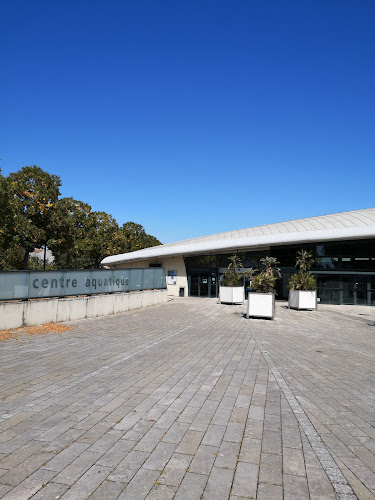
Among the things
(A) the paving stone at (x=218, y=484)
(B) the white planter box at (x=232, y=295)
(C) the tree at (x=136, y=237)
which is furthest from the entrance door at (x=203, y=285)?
(A) the paving stone at (x=218, y=484)

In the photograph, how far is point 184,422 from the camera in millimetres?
4492

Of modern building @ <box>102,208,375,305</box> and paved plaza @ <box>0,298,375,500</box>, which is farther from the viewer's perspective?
modern building @ <box>102,208,375,305</box>

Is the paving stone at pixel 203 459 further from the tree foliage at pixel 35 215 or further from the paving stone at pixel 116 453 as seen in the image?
the tree foliage at pixel 35 215

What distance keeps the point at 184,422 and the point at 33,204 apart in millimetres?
30031

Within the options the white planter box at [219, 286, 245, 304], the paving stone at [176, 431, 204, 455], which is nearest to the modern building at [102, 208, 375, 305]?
the white planter box at [219, 286, 245, 304]

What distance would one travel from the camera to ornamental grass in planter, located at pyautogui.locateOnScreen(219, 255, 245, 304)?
75.9 ft

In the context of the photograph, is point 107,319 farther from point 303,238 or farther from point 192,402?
point 303,238

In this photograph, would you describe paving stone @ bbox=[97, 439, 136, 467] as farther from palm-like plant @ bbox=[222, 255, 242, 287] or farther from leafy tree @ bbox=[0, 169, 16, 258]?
leafy tree @ bbox=[0, 169, 16, 258]

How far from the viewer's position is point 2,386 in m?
5.63

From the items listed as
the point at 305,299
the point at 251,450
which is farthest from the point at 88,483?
the point at 305,299

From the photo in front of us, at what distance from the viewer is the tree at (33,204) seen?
98.4 ft

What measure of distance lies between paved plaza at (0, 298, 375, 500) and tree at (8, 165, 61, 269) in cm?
2349

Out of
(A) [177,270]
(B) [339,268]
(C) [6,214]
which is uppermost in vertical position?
(C) [6,214]

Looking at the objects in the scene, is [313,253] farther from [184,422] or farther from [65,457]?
[65,457]
